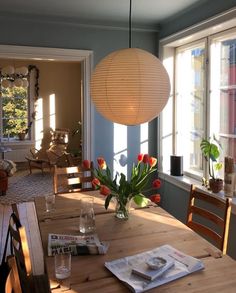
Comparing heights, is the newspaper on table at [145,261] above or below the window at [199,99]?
below

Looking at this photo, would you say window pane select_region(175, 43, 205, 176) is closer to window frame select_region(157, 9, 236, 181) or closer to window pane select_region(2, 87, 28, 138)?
window frame select_region(157, 9, 236, 181)

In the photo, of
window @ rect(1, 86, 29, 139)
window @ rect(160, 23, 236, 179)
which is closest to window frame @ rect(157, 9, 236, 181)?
window @ rect(160, 23, 236, 179)

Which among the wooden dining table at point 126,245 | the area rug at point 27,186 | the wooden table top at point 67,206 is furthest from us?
the area rug at point 27,186

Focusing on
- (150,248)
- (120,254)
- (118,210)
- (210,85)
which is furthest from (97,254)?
(210,85)

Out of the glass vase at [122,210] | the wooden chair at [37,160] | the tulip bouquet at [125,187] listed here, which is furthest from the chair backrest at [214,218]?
the wooden chair at [37,160]

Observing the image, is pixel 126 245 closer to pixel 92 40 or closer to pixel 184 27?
pixel 184 27

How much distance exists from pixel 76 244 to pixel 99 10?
242 centimetres

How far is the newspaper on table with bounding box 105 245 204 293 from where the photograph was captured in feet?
4.35

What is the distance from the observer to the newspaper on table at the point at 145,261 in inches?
52.2

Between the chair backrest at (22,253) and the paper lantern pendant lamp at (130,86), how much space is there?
78 centimetres

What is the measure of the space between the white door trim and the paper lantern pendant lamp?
1851mm

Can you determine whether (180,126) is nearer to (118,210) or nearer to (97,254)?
(118,210)

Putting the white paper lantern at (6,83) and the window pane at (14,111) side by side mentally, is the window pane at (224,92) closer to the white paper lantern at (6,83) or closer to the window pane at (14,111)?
the white paper lantern at (6,83)

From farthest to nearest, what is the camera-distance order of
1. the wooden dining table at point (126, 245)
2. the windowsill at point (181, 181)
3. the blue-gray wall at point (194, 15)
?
1. the windowsill at point (181, 181)
2. the blue-gray wall at point (194, 15)
3. the wooden dining table at point (126, 245)
